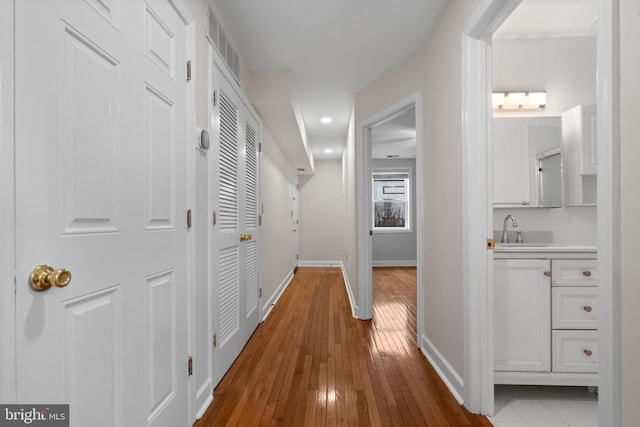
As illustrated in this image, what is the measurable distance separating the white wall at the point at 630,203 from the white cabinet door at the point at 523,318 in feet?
3.36

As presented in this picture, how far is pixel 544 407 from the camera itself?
5.63 ft

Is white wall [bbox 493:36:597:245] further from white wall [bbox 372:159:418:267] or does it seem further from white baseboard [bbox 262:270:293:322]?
white wall [bbox 372:159:418:267]

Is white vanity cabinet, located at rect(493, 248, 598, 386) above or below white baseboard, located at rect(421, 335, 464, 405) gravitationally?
above

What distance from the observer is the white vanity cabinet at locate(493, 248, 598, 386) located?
5.78 feet

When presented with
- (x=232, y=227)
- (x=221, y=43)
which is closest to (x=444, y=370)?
(x=232, y=227)

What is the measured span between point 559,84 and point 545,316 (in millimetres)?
1803

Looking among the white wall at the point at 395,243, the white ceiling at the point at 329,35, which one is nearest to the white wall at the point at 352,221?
the white ceiling at the point at 329,35

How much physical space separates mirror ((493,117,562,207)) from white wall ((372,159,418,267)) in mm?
4534

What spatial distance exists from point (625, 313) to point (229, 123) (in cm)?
227

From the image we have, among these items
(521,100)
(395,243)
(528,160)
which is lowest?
(395,243)

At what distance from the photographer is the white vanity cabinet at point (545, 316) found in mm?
1763

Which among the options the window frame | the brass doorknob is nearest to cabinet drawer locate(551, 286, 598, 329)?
the brass doorknob

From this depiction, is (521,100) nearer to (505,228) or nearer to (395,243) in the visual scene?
(505,228)

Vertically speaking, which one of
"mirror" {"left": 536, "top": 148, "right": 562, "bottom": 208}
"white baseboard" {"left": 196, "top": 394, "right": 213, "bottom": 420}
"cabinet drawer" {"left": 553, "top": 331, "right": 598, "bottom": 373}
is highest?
"mirror" {"left": 536, "top": 148, "right": 562, "bottom": 208}
